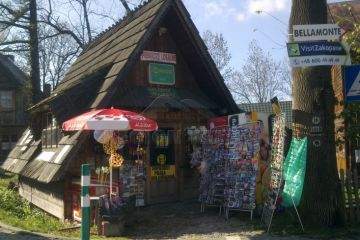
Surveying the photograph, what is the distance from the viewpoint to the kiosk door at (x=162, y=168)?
13.4 meters

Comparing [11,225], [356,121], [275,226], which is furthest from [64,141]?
[356,121]

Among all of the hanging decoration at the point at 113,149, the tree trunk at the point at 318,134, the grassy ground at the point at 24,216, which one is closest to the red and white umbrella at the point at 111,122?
the hanging decoration at the point at 113,149

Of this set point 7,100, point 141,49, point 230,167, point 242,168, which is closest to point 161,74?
point 141,49

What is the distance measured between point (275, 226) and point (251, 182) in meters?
1.19

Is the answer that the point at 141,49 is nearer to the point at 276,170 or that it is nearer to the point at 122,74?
the point at 122,74

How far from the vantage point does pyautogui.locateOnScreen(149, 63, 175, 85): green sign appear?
1385cm

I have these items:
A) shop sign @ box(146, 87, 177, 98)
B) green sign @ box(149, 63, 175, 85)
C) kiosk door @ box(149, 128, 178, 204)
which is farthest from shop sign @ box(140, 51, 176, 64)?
kiosk door @ box(149, 128, 178, 204)

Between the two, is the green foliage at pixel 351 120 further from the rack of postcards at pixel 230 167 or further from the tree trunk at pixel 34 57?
the tree trunk at pixel 34 57

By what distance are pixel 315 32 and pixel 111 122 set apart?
13.5 feet

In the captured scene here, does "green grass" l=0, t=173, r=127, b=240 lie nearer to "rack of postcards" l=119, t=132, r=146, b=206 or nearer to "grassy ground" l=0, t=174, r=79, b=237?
"grassy ground" l=0, t=174, r=79, b=237

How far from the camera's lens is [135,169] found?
12516 mm

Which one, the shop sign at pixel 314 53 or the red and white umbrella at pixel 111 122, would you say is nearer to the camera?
the shop sign at pixel 314 53

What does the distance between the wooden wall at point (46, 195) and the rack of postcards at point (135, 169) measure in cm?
162

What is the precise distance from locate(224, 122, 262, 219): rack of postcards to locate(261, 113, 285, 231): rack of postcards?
553mm
